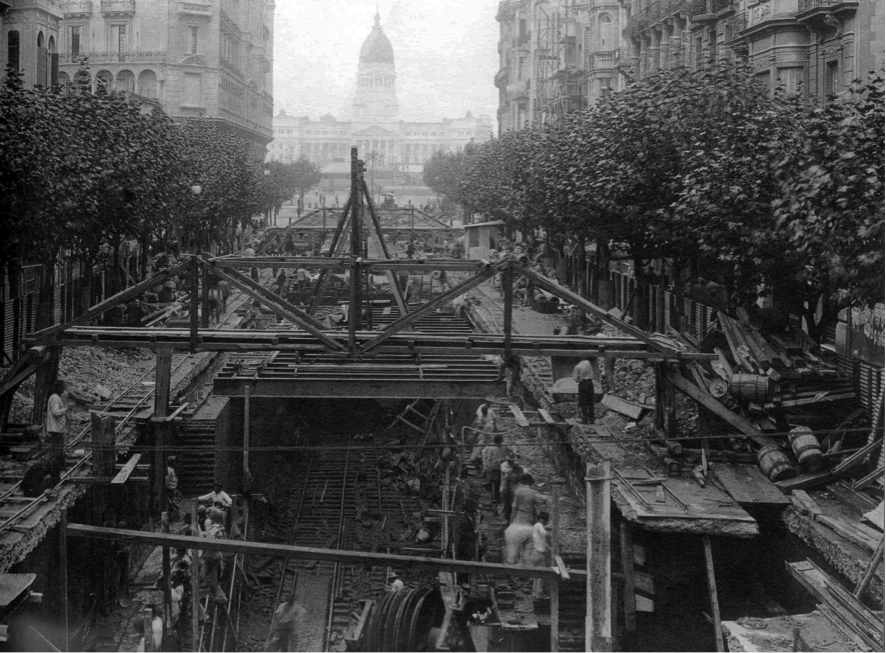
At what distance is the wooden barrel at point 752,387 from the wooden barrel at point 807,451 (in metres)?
0.85

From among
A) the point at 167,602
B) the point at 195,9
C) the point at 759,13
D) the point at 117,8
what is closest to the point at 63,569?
the point at 167,602

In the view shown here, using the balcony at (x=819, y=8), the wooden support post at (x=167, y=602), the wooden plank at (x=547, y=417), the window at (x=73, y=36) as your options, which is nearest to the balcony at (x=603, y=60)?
the balcony at (x=819, y=8)

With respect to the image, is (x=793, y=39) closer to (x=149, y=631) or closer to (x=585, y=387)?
(x=585, y=387)

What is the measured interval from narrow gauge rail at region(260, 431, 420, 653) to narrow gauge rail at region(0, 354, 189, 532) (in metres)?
3.89

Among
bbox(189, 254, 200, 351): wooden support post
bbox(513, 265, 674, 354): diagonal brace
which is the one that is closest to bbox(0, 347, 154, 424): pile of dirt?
bbox(189, 254, 200, 351): wooden support post

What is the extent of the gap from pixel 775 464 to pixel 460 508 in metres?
5.15

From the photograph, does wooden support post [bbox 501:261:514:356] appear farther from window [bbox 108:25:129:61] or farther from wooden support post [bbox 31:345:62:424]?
window [bbox 108:25:129:61]

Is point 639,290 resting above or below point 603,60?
below

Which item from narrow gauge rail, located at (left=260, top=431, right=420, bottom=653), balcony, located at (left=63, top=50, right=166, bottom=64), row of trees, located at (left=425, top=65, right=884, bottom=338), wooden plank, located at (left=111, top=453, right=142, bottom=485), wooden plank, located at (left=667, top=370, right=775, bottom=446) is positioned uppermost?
balcony, located at (left=63, top=50, right=166, bottom=64)

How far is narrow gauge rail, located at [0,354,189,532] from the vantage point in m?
15.0

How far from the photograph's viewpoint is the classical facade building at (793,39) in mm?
26672

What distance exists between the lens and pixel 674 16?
1650 inches

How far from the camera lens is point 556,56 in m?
67.6

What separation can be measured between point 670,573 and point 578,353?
4092 millimetres
